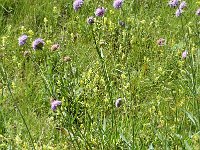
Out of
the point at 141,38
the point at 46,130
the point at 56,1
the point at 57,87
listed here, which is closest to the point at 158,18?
the point at 141,38

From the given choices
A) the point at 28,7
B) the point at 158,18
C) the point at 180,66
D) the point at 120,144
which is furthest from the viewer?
the point at 28,7

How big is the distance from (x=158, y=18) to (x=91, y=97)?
1.17 m

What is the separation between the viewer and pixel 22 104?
2631mm

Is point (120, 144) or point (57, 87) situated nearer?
point (120, 144)

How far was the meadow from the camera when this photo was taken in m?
1.99

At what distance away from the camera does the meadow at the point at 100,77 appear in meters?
1.99

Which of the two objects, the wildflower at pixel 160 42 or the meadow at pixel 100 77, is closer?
the meadow at pixel 100 77

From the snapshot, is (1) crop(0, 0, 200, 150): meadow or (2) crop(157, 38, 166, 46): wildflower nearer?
(1) crop(0, 0, 200, 150): meadow

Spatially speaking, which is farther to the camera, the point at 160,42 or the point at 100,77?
the point at 160,42

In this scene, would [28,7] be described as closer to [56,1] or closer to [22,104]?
[56,1]

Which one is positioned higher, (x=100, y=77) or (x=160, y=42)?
(x=160, y=42)

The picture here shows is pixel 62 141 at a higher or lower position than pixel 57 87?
Result: lower

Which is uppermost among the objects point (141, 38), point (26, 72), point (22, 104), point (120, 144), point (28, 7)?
point (28, 7)

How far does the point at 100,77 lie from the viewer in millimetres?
2729
